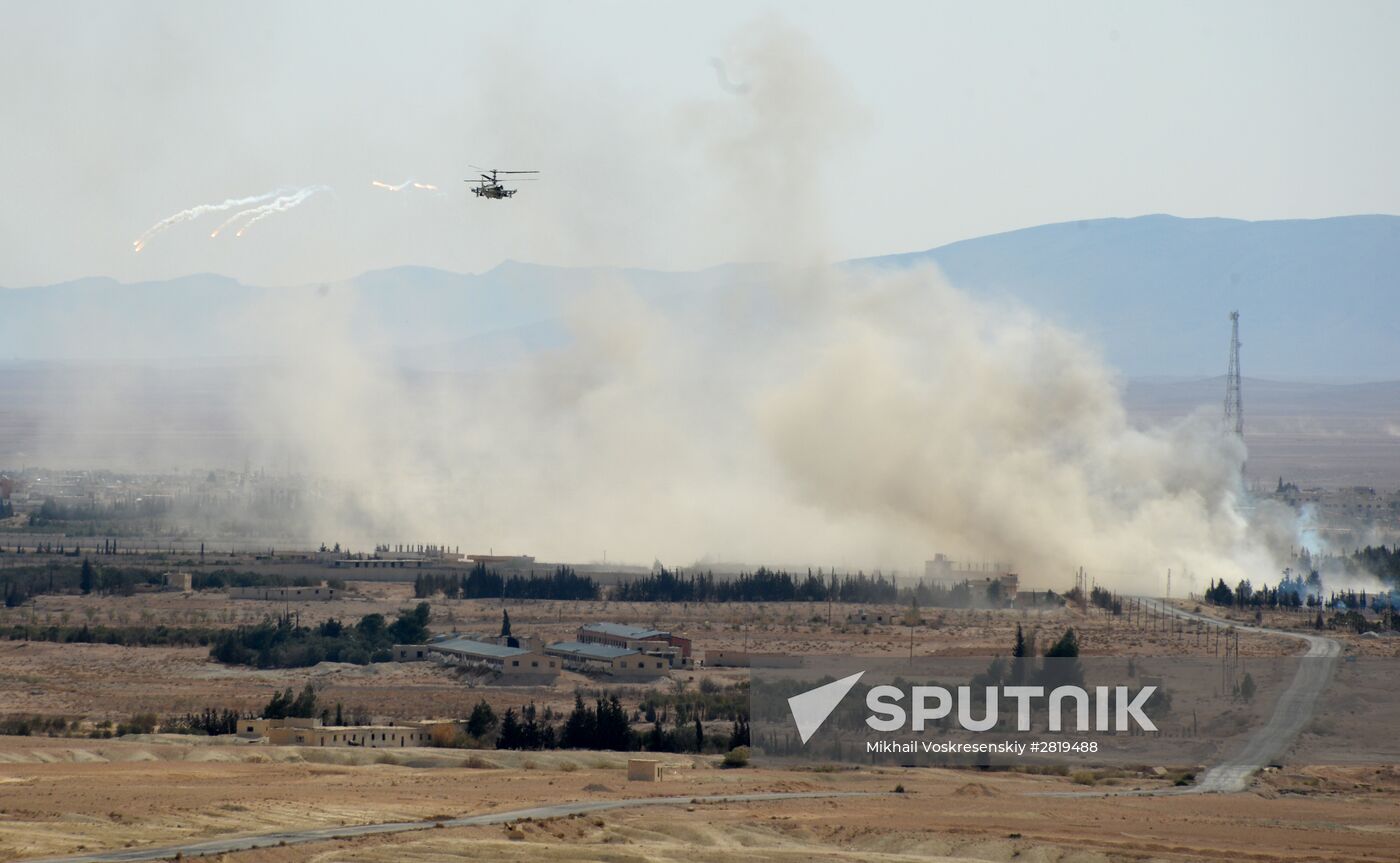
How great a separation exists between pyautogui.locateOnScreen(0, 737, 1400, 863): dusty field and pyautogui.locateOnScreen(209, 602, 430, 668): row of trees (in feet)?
69.1

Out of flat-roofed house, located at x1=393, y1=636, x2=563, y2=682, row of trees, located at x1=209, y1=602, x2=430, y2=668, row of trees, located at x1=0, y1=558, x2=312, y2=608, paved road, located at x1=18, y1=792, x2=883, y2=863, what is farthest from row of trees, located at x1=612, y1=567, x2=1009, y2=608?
paved road, located at x1=18, y1=792, x2=883, y2=863

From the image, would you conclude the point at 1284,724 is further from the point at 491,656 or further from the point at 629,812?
the point at 491,656

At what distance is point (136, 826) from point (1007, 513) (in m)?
69.0

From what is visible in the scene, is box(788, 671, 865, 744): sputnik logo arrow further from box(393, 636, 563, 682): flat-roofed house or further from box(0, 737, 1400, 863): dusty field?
box(393, 636, 563, 682): flat-roofed house

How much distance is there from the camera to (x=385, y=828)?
40.8 m

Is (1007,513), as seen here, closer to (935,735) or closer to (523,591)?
(523,591)

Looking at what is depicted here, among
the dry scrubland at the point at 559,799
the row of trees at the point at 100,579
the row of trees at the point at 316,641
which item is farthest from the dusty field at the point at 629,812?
the row of trees at the point at 100,579

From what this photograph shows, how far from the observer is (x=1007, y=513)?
340 ft

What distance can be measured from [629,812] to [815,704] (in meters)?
16.6

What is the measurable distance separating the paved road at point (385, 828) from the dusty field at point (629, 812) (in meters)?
0.67

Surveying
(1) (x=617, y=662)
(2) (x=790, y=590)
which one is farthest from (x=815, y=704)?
(2) (x=790, y=590)

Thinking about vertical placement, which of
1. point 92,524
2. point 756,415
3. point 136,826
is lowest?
point 136,826

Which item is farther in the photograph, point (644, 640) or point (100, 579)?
point (100, 579)

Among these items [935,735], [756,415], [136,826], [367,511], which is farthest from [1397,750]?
[367,511]
